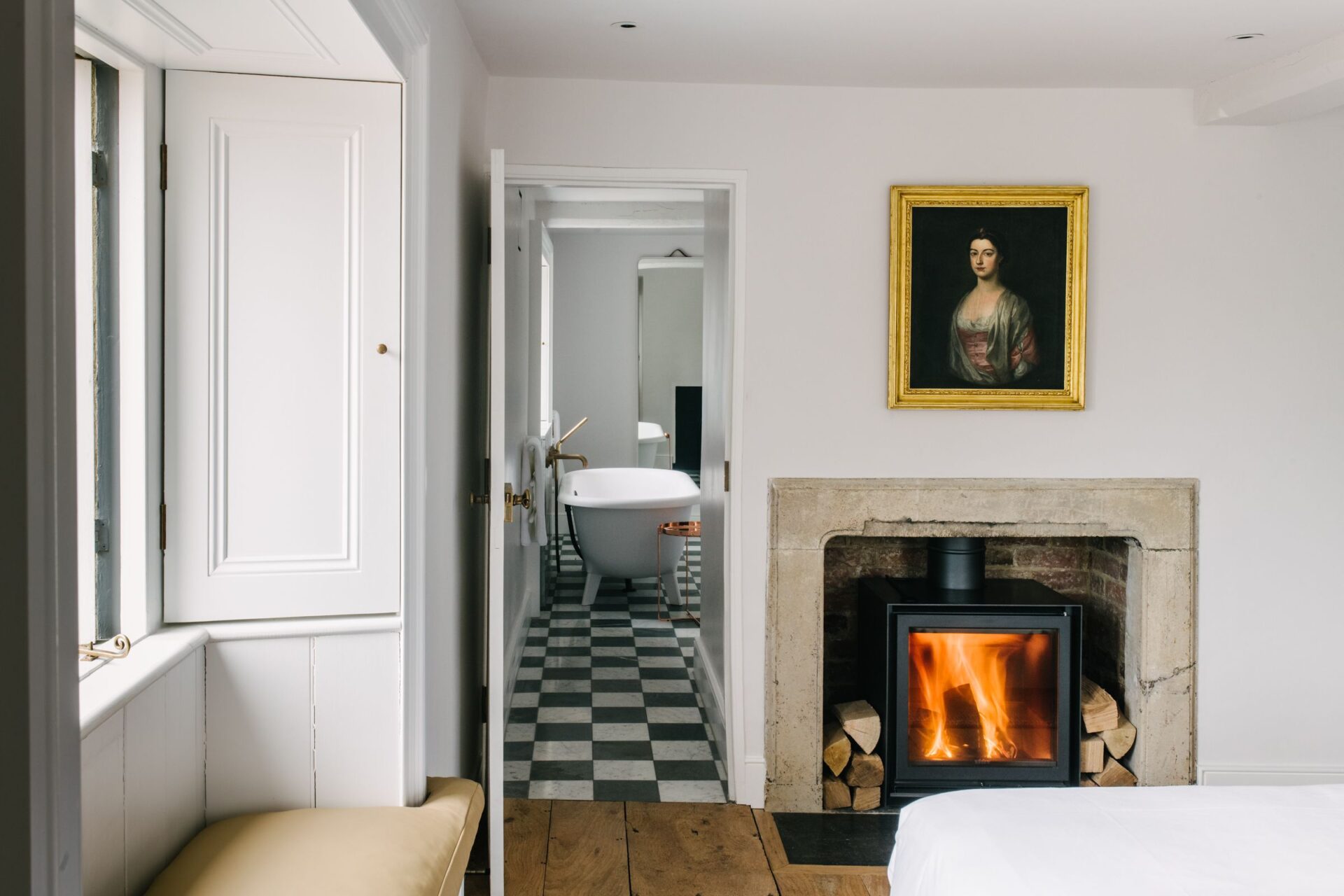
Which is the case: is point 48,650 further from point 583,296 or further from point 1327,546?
point 583,296

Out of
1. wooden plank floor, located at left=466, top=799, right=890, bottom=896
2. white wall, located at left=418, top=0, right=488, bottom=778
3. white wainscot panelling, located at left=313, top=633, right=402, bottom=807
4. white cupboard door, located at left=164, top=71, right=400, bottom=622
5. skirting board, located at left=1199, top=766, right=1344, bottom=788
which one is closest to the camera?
white cupboard door, located at left=164, top=71, right=400, bottom=622

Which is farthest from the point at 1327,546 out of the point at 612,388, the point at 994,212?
the point at 612,388

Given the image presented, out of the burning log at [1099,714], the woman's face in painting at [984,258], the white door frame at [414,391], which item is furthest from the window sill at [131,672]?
the burning log at [1099,714]

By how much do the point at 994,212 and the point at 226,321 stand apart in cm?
240

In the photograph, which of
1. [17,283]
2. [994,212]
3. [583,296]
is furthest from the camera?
[583,296]

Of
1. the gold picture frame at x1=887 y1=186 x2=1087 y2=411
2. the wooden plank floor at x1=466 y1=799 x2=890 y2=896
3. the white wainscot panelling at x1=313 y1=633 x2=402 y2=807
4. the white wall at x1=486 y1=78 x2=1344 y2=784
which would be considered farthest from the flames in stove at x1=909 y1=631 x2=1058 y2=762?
the white wainscot panelling at x1=313 y1=633 x2=402 y2=807

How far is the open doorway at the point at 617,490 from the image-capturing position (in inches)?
141

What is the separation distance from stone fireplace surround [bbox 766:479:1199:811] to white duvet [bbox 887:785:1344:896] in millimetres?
1091

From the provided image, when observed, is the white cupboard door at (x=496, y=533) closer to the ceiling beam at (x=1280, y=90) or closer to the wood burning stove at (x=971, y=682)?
the wood burning stove at (x=971, y=682)

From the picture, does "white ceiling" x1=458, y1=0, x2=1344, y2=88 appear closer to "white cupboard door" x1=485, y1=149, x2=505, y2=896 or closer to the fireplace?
"white cupboard door" x1=485, y1=149, x2=505, y2=896

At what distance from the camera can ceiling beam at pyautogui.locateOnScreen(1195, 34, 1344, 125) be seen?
2.81 metres

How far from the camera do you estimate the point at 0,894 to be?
522mm

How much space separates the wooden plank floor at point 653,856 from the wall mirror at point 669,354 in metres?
5.00

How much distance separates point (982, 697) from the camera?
11.4 ft
